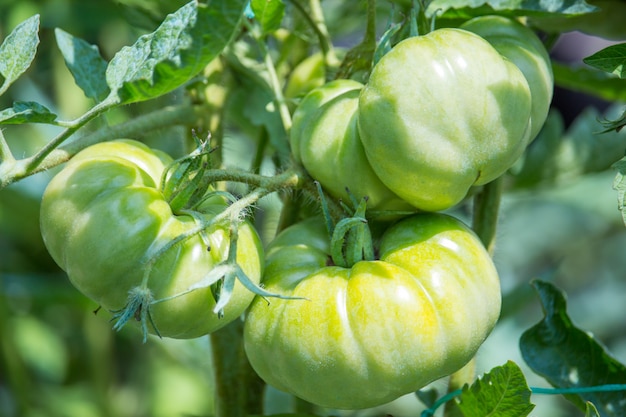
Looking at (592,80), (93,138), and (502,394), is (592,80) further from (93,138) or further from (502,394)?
(93,138)

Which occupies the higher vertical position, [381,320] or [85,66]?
[85,66]

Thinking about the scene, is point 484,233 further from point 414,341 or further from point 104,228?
point 104,228

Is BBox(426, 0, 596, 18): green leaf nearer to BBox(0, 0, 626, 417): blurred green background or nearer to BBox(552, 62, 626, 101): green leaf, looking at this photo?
BBox(552, 62, 626, 101): green leaf

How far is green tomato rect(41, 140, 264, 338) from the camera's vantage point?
0.70 metres

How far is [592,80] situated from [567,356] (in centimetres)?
38

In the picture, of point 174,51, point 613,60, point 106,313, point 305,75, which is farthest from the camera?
point 106,313

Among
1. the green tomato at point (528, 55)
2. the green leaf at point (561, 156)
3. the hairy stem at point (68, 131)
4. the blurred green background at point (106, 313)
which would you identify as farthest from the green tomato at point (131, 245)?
the green leaf at point (561, 156)

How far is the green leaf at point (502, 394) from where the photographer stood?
2.42 feet

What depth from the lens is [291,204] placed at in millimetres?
922

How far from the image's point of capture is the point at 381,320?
69 centimetres

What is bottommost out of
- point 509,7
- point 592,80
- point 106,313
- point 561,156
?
point 106,313

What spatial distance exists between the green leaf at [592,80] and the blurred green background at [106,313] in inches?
4.4

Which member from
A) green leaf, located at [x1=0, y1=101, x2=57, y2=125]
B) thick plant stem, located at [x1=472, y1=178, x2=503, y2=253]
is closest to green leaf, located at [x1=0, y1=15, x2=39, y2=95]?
green leaf, located at [x1=0, y1=101, x2=57, y2=125]

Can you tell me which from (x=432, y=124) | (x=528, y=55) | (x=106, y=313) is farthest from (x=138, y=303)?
(x=106, y=313)
